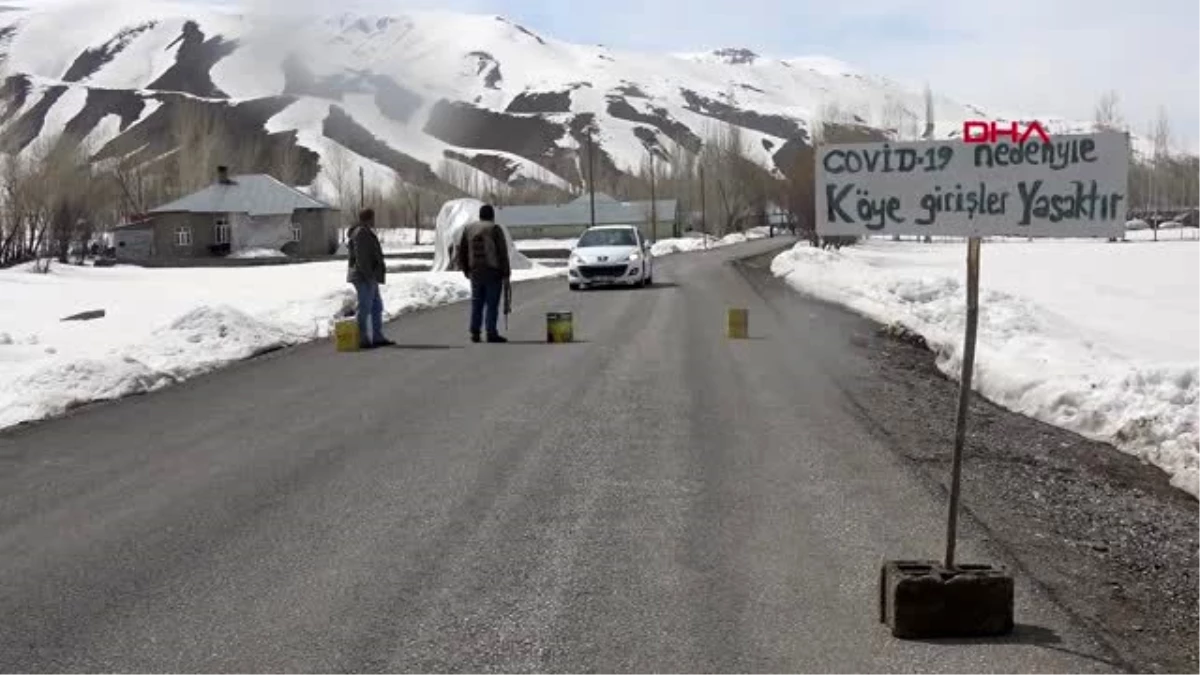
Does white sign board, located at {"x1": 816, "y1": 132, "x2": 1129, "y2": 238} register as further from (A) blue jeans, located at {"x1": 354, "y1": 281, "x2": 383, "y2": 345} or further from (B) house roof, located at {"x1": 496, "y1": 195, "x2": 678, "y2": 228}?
(B) house roof, located at {"x1": 496, "y1": 195, "x2": 678, "y2": 228}

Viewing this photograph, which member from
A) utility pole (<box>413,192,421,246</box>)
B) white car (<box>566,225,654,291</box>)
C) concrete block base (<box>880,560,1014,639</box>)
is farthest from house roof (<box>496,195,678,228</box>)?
concrete block base (<box>880,560,1014,639</box>)

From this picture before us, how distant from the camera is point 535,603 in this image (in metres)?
5.33

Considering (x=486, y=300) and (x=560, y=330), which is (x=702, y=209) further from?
(x=560, y=330)

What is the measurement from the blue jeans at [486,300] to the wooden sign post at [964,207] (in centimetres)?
1096

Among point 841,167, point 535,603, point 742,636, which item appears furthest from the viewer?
point 841,167

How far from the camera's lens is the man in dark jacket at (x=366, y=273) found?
1620cm

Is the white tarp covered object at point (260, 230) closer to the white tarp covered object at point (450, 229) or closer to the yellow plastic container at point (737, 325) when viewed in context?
the white tarp covered object at point (450, 229)

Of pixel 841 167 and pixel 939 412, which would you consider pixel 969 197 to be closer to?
pixel 841 167

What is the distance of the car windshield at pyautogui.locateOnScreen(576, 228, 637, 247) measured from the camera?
30.0 meters

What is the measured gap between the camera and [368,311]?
53.9ft

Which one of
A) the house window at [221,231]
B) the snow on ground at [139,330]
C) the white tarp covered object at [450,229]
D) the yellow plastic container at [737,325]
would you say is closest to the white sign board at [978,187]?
the snow on ground at [139,330]

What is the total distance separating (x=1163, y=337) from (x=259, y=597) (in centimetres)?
1954

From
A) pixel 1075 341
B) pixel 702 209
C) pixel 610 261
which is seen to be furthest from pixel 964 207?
pixel 702 209

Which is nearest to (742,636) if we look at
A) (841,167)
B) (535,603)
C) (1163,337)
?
(535,603)
